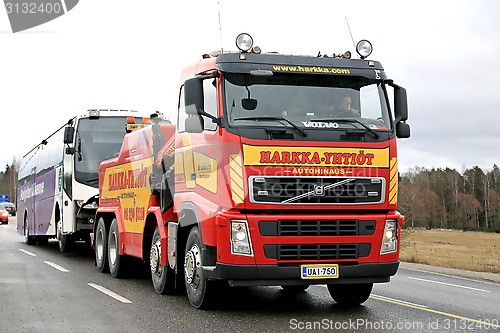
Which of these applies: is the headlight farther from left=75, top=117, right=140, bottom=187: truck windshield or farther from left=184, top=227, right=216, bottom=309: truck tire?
left=75, top=117, right=140, bottom=187: truck windshield

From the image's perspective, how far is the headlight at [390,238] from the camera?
9.04m

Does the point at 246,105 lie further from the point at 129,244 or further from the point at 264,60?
the point at 129,244

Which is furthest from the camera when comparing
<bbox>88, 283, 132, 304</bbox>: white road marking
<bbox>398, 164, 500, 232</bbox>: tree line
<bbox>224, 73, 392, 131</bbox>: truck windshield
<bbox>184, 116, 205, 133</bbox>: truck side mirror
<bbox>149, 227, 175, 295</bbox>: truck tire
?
<bbox>398, 164, 500, 232</bbox>: tree line

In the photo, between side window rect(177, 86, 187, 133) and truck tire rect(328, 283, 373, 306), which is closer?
side window rect(177, 86, 187, 133)

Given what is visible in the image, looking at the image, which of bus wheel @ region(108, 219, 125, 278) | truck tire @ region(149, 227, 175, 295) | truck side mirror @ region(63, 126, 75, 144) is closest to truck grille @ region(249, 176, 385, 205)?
truck tire @ region(149, 227, 175, 295)

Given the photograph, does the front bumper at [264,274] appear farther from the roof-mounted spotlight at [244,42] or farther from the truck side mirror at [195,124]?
the roof-mounted spotlight at [244,42]

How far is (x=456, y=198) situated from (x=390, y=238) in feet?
402

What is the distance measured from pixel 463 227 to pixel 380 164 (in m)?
109

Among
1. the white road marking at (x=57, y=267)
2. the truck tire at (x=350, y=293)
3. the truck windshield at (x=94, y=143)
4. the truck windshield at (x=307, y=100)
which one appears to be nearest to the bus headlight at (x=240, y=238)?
the truck windshield at (x=307, y=100)

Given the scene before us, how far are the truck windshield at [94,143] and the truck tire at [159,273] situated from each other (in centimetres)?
741

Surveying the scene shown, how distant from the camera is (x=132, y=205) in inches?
498

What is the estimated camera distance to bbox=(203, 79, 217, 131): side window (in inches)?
351

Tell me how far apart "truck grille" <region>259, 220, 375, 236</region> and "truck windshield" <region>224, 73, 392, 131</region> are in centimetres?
122

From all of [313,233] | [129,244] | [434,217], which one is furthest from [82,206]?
[434,217]
